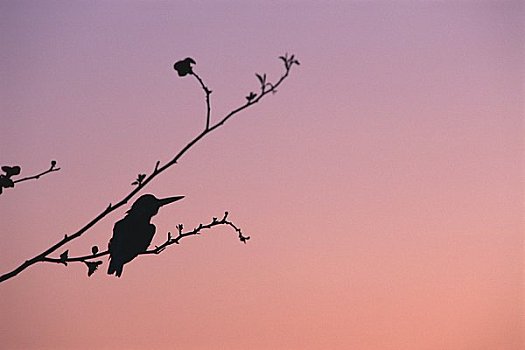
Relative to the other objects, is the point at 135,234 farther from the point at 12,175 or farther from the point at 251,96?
the point at 251,96

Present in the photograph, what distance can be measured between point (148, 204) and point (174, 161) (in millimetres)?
142

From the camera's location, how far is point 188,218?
2254mm

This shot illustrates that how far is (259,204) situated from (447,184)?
0.54m

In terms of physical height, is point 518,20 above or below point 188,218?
above

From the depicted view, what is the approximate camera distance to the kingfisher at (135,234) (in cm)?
221

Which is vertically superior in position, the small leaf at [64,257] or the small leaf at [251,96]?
the small leaf at [251,96]

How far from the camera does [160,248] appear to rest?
7.38 ft

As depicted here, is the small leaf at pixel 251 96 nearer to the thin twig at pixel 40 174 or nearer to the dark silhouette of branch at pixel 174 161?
the dark silhouette of branch at pixel 174 161

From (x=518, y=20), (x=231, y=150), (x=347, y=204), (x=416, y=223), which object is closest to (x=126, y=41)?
(x=231, y=150)

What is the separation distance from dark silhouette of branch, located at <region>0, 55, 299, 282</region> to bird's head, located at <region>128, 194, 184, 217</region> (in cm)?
3

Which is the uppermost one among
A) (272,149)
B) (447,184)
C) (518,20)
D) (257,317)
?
(518,20)

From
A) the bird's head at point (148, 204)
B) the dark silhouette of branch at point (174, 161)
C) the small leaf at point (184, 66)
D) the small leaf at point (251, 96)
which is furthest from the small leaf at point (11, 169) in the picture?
the small leaf at point (251, 96)

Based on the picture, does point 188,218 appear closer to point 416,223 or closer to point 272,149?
point 272,149

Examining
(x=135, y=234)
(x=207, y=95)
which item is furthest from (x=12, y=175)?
(x=207, y=95)
